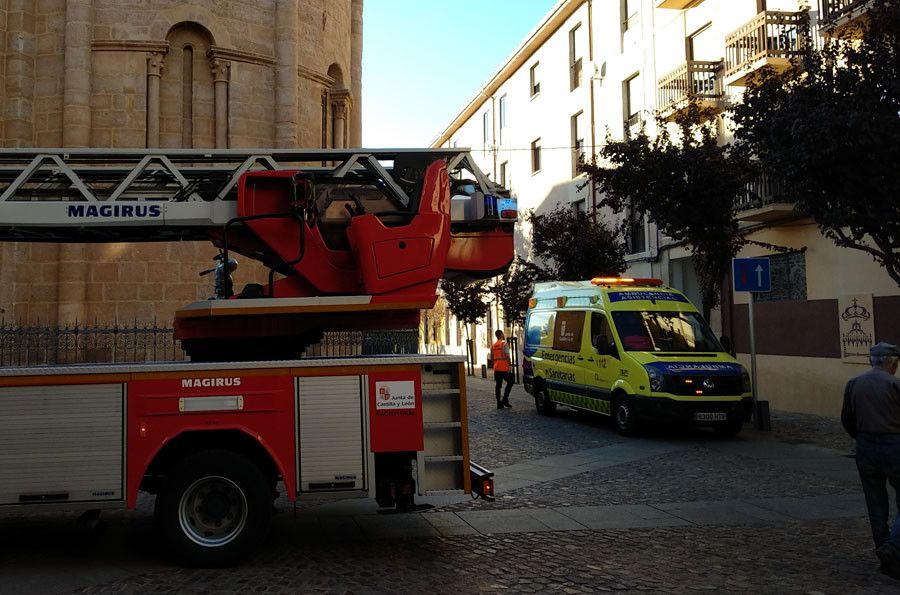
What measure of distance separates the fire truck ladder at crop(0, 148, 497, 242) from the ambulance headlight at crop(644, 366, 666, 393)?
22.0 ft

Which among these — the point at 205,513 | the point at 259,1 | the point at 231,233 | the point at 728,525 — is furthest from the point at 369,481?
the point at 259,1

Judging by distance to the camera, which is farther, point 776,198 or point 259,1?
point 259,1

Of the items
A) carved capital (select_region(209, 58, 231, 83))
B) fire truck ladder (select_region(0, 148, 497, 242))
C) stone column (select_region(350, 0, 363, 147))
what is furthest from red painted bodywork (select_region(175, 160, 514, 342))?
stone column (select_region(350, 0, 363, 147))

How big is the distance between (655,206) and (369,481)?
11010 mm

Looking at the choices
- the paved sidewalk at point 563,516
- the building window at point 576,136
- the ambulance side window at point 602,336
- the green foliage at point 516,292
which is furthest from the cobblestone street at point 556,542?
the building window at point 576,136

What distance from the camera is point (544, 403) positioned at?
17.4 metres

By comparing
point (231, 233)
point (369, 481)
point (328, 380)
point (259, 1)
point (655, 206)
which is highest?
point (259, 1)

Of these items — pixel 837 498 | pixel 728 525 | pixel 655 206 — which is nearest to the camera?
pixel 728 525

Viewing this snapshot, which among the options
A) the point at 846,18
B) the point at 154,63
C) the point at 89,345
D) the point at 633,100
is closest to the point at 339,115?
the point at 154,63

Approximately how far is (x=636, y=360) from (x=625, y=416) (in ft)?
3.29

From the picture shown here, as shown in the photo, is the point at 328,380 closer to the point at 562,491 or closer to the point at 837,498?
the point at 562,491

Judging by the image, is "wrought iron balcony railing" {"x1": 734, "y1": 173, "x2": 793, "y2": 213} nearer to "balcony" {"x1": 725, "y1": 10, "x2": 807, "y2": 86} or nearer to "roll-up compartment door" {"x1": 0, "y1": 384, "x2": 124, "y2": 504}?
"balcony" {"x1": 725, "y1": 10, "x2": 807, "y2": 86}

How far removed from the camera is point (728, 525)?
771 cm

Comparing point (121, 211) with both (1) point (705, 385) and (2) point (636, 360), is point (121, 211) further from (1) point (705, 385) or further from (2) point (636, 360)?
(1) point (705, 385)
